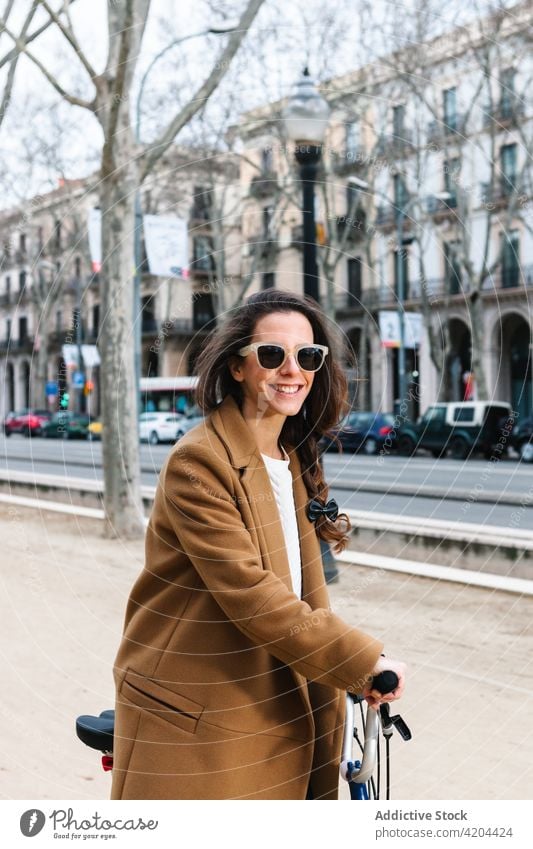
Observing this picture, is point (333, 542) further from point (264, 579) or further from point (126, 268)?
point (126, 268)

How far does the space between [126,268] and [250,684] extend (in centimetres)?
859

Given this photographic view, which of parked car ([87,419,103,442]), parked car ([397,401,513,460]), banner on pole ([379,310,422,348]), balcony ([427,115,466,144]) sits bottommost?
parked car ([397,401,513,460])

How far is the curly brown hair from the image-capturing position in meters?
2.22

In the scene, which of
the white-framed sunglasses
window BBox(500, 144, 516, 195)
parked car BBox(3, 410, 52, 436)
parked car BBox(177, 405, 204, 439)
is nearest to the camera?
the white-framed sunglasses

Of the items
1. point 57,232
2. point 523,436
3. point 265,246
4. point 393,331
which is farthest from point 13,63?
point 523,436

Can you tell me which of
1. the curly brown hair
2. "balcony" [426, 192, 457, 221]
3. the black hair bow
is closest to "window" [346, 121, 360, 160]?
the curly brown hair

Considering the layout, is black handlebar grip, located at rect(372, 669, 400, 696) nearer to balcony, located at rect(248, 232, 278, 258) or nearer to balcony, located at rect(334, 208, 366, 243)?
balcony, located at rect(334, 208, 366, 243)

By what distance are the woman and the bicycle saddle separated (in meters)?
0.19

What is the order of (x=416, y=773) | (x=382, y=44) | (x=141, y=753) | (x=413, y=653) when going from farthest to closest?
(x=413, y=653) → (x=382, y=44) → (x=416, y=773) → (x=141, y=753)

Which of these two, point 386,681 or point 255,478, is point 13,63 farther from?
point 386,681

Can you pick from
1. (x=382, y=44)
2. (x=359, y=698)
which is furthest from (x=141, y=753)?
(x=382, y=44)

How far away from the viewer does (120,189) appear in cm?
1041

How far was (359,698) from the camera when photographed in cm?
224

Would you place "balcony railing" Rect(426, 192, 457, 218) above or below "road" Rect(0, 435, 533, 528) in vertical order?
above
